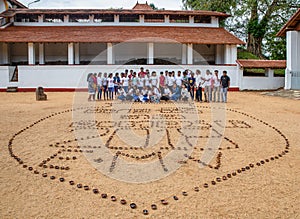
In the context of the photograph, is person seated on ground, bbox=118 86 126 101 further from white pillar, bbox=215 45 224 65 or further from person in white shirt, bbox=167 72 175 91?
white pillar, bbox=215 45 224 65

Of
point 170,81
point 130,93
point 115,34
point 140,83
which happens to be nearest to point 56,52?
point 115,34

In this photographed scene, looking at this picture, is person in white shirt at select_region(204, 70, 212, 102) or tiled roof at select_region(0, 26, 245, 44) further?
tiled roof at select_region(0, 26, 245, 44)

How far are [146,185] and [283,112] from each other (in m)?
9.19

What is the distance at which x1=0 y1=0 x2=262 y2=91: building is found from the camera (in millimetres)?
22734

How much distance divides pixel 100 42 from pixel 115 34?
180 cm

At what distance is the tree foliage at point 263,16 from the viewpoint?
30.4m

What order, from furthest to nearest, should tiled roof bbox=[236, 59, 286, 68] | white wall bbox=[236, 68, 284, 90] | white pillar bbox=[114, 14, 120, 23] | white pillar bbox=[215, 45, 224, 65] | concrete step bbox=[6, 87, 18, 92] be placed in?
white pillar bbox=[215, 45, 224, 65]
white pillar bbox=[114, 14, 120, 23]
white wall bbox=[236, 68, 284, 90]
tiled roof bbox=[236, 59, 286, 68]
concrete step bbox=[6, 87, 18, 92]

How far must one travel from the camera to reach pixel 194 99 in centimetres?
1628

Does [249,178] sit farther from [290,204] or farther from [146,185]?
[146,185]

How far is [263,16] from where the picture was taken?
31.4 metres

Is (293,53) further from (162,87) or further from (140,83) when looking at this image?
(140,83)

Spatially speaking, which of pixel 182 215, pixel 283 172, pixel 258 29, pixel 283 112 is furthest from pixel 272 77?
pixel 182 215

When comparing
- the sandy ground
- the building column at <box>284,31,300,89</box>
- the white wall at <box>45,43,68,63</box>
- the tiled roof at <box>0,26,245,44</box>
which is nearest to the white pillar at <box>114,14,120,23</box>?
the tiled roof at <box>0,26,245,44</box>

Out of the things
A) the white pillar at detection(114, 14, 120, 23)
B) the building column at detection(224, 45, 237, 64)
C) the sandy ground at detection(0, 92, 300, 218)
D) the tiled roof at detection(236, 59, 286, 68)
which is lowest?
the sandy ground at detection(0, 92, 300, 218)
